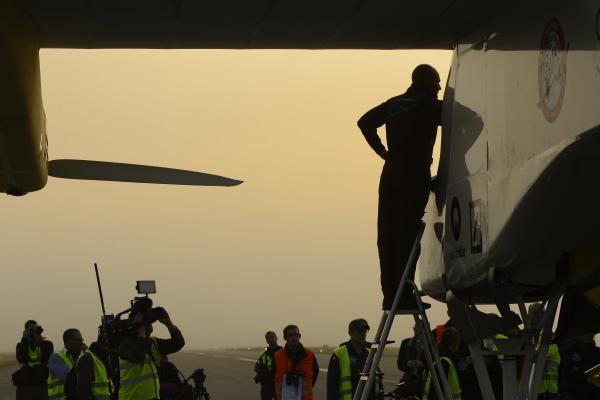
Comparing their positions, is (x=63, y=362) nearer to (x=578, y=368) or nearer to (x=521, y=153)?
(x=578, y=368)

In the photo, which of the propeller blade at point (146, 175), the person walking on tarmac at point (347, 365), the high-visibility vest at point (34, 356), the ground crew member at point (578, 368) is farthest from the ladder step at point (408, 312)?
the high-visibility vest at point (34, 356)

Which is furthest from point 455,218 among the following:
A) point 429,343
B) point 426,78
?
point 426,78

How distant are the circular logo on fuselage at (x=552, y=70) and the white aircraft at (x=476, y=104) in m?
0.01

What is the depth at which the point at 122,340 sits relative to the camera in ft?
40.6

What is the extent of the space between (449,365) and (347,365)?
2967 mm

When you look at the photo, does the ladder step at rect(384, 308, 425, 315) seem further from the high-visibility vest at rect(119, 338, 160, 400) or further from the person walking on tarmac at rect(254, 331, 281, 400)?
the person walking on tarmac at rect(254, 331, 281, 400)

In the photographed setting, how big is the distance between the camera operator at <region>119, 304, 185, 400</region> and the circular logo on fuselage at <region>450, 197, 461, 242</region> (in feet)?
17.2

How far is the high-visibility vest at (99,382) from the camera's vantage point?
47.4 ft

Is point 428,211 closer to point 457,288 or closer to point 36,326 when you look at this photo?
point 457,288

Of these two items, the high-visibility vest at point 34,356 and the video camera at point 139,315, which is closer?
the video camera at point 139,315

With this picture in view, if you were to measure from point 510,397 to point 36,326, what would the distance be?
551 inches

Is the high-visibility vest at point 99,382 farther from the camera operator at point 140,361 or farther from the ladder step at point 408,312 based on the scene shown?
the ladder step at point 408,312

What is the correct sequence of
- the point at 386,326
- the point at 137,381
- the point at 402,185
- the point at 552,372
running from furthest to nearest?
the point at 552,372, the point at 137,381, the point at 402,185, the point at 386,326

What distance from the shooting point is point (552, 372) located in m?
15.6
